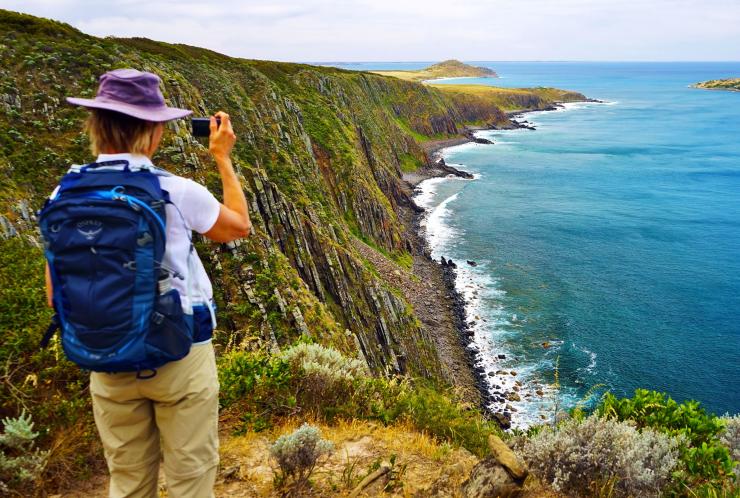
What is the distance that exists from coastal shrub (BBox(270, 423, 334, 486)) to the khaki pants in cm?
179

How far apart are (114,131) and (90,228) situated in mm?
750

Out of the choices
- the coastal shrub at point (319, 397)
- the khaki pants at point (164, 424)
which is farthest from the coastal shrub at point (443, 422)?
the khaki pants at point (164, 424)

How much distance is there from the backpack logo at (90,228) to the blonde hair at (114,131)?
62 cm

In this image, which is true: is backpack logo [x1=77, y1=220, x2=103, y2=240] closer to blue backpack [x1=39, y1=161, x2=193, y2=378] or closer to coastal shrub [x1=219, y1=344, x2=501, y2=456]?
blue backpack [x1=39, y1=161, x2=193, y2=378]

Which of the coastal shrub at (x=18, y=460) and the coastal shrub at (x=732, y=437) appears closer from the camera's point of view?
the coastal shrub at (x=18, y=460)

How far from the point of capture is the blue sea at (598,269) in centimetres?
3869

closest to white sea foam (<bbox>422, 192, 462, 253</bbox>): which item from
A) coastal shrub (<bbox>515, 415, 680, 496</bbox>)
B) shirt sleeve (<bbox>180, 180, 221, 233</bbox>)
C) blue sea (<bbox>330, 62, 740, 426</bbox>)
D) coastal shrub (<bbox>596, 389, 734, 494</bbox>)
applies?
blue sea (<bbox>330, 62, 740, 426</bbox>)

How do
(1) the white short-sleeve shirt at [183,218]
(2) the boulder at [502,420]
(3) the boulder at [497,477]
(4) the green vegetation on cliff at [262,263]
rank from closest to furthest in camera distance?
(1) the white short-sleeve shirt at [183,218] < (3) the boulder at [497,477] < (4) the green vegetation on cliff at [262,263] < (2) the boulder at [502,420]

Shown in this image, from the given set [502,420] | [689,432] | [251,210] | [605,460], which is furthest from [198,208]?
[502,420]

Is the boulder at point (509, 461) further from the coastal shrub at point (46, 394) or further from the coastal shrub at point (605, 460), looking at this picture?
the coastal shrub at point (46, 394)

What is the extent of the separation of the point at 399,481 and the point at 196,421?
3.56m

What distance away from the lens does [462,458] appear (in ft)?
22.7

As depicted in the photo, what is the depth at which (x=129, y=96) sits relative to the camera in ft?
10.1

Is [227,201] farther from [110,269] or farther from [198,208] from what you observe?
[110,269]
